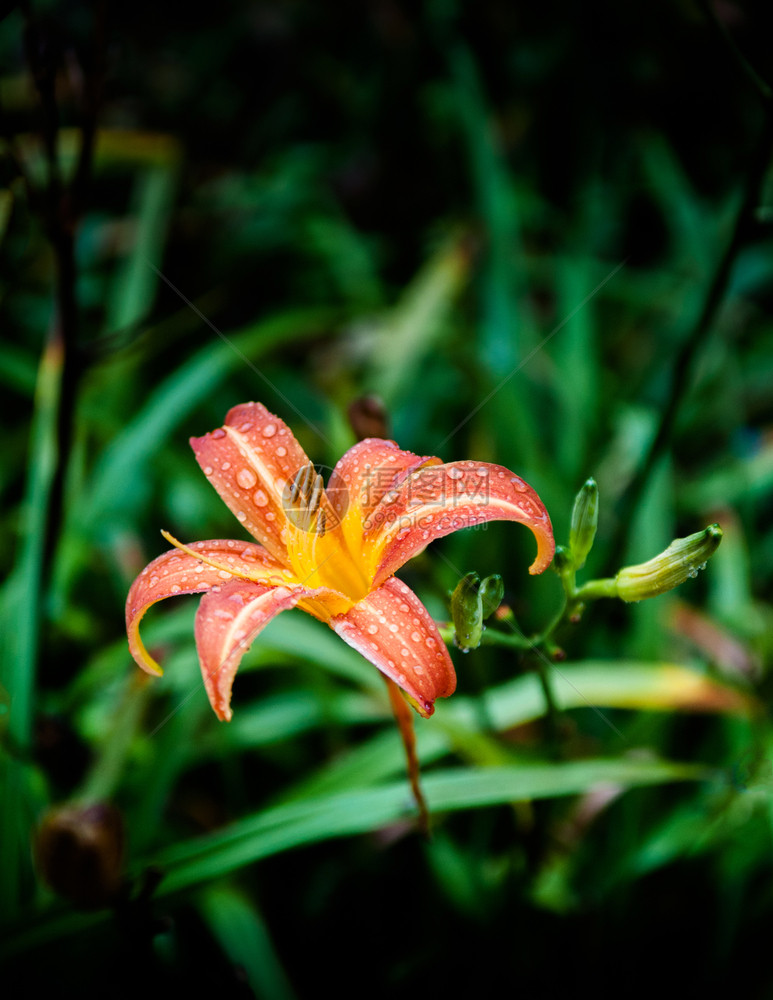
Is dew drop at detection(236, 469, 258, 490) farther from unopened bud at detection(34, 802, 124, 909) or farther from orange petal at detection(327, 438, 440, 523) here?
unopened bud at detection(34, 802, 124, 909)

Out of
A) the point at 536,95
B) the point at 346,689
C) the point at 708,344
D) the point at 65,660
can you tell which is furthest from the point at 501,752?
the point at 536,95

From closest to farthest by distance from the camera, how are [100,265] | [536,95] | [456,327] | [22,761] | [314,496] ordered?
[314,496] < [22,761] < [456,327] < [100,265] < [536,95]

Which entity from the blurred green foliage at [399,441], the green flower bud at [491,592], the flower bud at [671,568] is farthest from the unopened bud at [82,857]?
the flower bud at [671,568]

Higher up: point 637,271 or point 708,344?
point 637,271

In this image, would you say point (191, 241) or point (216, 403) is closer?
point (216, 403)

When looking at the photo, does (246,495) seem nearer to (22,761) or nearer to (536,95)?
(22,761)

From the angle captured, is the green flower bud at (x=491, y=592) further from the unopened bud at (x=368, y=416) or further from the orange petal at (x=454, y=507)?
the unopened bud at (x=368, y=416)

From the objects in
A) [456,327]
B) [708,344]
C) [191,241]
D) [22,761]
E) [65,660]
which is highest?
[191,241]

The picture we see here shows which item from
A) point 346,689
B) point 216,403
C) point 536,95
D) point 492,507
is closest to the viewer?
point 492,507
